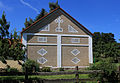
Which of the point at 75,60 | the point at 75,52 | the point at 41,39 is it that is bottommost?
the point at 75,60

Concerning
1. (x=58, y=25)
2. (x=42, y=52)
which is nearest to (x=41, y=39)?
(x=42, y=52)

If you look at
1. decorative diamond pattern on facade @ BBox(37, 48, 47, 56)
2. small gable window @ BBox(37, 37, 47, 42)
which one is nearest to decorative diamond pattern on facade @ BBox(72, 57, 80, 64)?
decorative diamond pattern on facade @ BBox(37, 48, 47, 56)

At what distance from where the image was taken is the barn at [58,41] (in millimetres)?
19109

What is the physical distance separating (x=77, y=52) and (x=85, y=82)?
12330 mm

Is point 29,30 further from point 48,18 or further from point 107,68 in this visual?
point 107,68

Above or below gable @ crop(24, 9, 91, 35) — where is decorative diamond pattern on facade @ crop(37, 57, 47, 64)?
below

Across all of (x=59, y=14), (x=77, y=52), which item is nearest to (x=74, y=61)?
(x=77, y=52)

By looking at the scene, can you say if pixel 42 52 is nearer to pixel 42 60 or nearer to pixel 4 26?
pixel 42 60

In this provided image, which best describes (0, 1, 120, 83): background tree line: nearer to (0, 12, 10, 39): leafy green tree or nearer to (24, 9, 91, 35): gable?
(0, 12, 10, 39): leafy green tree

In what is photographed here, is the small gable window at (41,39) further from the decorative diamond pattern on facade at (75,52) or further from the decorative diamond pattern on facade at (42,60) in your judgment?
the decorative diamond pattern on facade at (75,52)

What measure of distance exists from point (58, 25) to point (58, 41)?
2449 mm

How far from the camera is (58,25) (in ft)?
66.2

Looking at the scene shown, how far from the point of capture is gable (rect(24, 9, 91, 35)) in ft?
→ 64.2

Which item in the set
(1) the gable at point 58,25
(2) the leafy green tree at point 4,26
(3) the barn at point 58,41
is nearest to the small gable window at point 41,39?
(3) the barn at point 58,41
